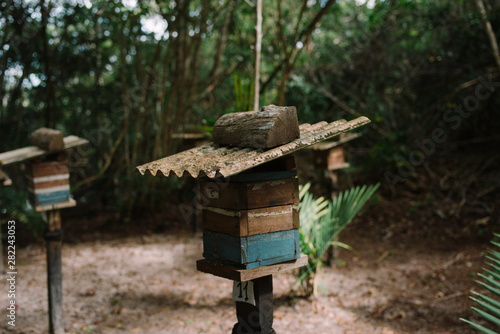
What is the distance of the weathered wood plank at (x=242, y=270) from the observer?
183 centimetres

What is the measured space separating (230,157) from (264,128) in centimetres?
20

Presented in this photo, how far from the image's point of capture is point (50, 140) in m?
3.22

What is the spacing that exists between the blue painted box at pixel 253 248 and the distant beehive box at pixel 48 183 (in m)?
1.94

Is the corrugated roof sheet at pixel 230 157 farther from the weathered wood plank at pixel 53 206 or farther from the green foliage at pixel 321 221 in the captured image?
the weathered wood plank at pixel 53 206

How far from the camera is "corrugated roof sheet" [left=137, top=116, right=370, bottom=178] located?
1.56 m

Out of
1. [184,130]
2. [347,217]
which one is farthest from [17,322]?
[184,130]

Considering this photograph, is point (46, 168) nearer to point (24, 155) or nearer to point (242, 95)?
point (24, 155)

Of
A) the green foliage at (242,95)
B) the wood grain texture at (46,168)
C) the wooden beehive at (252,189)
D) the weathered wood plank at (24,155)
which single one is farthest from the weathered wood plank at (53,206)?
the wooden beehive at (252,189)

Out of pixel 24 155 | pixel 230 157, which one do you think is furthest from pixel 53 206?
pixel 230 157

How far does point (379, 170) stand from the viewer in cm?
725

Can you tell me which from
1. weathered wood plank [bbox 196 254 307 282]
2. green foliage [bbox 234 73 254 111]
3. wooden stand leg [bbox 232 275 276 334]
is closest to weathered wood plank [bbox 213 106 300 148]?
weathered wood plank [bbox 196 254 307 282]

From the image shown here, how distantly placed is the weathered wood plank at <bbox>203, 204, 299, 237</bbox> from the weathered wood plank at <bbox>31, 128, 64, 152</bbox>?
189 centimetres

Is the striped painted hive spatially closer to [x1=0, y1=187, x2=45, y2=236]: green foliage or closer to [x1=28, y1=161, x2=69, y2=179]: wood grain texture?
[x1=28, y1=161, x2=69, y2=179]: wood grain texture

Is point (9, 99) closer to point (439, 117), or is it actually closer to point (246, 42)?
point (246, 42)
